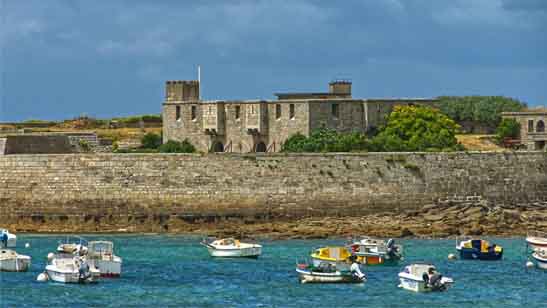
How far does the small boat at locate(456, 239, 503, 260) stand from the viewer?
55125 mm

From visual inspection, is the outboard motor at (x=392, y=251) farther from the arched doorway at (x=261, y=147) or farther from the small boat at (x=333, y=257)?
the arched doorway at (x=261, y=147)

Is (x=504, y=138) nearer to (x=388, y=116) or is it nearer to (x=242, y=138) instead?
(x=388, y=116)

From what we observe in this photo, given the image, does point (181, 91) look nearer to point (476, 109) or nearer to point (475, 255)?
point (476, 109)

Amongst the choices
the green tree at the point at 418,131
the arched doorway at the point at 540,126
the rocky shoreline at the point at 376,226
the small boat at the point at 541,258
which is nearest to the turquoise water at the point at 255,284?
the small boat at the point at 541,258

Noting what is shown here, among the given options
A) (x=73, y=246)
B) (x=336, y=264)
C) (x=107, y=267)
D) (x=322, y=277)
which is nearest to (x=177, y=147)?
(x=73, y=246)

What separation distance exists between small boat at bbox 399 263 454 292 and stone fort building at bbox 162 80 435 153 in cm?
2535

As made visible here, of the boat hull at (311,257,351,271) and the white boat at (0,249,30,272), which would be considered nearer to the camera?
the boat hull at (311,257,351,271)

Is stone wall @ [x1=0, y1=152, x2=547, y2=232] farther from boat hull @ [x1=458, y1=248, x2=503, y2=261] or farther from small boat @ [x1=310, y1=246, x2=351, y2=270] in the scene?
small boat @ [x1=310, y1=246, x2=351, y2=270]

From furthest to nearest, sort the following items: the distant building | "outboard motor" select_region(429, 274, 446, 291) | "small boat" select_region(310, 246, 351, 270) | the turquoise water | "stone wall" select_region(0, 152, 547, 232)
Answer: the distant building < "stone wall" select_region(0, 152, 547, 232) < "small boat" select_region(310, 246, 351, 270) < "outboard motor" select_region(429, 274, 446, 291) < the turquoise water

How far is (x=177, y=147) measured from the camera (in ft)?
245

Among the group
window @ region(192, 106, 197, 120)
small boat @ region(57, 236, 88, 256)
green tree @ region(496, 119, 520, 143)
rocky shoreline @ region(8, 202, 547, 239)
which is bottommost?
small boat @ region(57, 236, 88, 256)

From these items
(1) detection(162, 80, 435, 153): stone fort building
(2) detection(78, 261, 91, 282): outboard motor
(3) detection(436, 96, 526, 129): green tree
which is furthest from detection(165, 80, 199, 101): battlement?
(2) detection(78, 261, 91, 282): outboard motor

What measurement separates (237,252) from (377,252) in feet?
14.7

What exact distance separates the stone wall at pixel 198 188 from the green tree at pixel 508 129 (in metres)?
15.6
